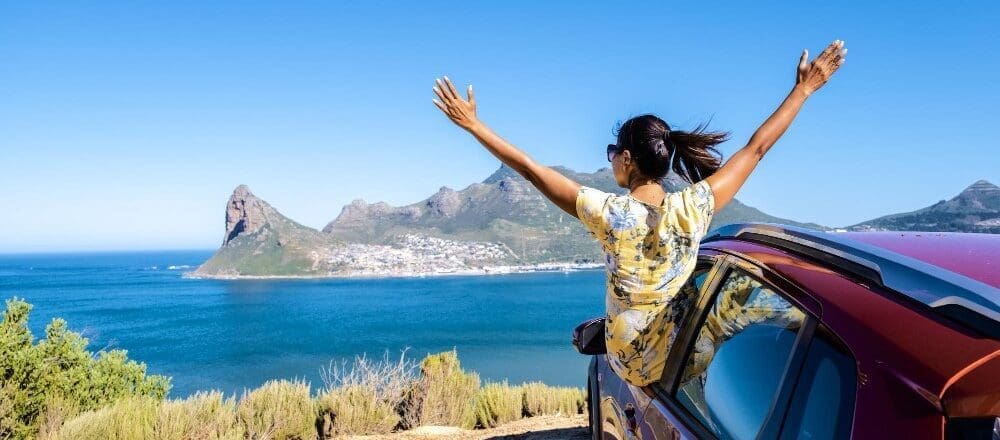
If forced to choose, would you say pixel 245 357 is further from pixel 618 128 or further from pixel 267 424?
pixel 618 128

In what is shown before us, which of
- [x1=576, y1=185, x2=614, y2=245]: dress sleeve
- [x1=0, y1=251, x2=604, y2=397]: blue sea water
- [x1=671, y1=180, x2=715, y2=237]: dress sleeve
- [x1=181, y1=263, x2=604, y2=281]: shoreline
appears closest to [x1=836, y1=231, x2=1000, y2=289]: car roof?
[x1=671, y1=180, x2=715, y2=237]: dress sleeve

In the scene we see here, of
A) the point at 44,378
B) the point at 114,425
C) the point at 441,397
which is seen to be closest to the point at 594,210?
the point at 114,425

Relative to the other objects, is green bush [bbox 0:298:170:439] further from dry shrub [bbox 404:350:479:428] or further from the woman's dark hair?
the woman's dark hair

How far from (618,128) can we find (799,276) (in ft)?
3.22

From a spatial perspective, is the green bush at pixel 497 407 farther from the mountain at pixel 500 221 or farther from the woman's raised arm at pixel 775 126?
the mountain at pixel 500 221

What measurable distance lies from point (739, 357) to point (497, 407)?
6686 mm

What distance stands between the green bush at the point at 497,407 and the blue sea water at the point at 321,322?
64.3ft

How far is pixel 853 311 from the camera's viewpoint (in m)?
1.20

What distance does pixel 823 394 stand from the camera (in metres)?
1.25

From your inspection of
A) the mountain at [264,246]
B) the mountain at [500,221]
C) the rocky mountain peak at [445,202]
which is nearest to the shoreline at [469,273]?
the mountain at [264,246]

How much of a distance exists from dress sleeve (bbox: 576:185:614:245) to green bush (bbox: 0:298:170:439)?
776cm

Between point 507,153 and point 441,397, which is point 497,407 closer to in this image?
point 441,397

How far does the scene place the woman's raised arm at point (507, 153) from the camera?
6.62 feet

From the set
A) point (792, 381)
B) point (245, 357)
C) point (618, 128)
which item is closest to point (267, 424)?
point (618, 128)
